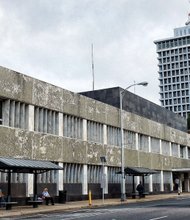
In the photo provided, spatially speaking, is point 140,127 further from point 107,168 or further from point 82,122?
point 82,122

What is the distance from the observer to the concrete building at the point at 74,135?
30.9 m

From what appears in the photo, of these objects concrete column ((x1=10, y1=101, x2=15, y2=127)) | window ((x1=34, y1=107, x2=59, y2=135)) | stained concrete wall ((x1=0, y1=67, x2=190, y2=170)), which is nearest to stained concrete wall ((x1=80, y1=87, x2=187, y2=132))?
stained concrete wall ((x1=0, y1=67, x2=190, y2=170))

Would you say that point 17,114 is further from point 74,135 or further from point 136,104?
point 136,104

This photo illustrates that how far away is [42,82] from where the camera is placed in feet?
113

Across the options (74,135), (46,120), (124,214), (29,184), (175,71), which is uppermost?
(175,71)

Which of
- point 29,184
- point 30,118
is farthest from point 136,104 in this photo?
point 29,184

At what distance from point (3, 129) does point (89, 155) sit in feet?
40.1

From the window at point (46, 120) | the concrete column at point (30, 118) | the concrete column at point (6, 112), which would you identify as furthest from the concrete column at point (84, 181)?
the concrete column at point (6, 112)

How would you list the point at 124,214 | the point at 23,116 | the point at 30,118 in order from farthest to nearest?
1. the point at 30,118
2. the point at 23,116
3. the point at 124,214

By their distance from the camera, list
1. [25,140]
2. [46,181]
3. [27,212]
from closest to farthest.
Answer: [27,212] → [25,140] → [46,181]

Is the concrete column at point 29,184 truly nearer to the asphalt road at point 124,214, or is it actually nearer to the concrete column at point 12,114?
the concrete column at point 12,114

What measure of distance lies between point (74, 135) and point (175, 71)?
510 ft

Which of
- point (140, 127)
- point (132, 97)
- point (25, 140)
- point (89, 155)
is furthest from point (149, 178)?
point (25, 140)

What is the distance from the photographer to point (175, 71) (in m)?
188
